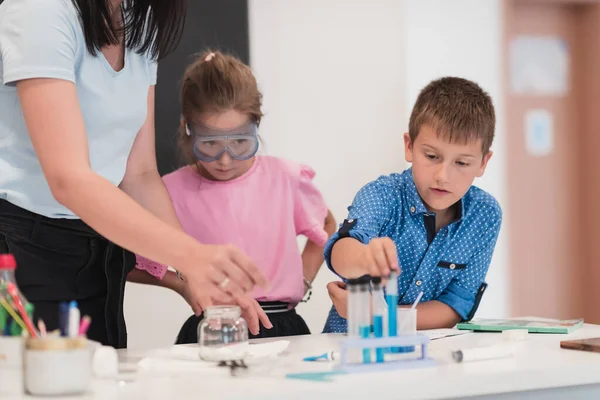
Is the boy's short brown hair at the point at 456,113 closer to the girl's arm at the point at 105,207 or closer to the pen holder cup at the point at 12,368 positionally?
the girl's arm at the point at 105,207

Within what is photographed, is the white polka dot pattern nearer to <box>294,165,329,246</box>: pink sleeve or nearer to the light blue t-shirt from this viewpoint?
<box>294,165,329,246</box>: pink sleeve

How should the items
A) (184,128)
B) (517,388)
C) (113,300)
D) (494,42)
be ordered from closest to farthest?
(517,388) → (113,300) → (184,128) → (494,42)

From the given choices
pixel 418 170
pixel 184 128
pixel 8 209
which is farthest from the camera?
pixel 184 128

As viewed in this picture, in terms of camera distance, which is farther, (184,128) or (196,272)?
(184,128)

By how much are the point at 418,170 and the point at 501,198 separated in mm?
1914

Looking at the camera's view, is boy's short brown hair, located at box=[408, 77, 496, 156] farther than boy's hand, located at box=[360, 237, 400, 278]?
Yes

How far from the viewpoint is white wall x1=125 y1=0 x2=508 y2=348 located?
117 inches

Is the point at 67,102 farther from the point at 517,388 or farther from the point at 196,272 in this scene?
the point at 517,388

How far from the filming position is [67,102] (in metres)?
1.25

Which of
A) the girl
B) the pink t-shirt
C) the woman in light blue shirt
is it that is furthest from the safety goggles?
the woman in light blue shirt

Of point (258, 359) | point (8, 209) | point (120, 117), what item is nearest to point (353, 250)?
point (258, 359)

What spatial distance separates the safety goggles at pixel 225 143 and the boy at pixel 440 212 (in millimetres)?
394

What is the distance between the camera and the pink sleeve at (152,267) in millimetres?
2078

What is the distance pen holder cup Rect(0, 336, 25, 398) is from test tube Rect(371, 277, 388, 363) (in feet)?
1.55
